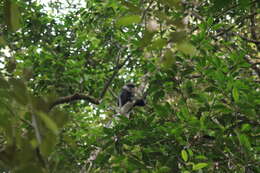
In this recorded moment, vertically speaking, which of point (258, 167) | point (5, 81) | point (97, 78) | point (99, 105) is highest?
point (97, 78)

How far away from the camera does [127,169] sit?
294cm

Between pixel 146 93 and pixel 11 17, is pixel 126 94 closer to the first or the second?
pixel 146 93

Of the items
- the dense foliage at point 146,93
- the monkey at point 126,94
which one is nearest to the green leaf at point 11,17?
the dense foliage at point 146,93

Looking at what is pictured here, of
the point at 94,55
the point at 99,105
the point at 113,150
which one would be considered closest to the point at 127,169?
the point at 113,150

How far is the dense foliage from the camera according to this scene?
0.87 metres

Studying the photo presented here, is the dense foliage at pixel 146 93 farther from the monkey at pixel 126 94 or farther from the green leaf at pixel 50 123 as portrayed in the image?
the monkey at pixel 126 94

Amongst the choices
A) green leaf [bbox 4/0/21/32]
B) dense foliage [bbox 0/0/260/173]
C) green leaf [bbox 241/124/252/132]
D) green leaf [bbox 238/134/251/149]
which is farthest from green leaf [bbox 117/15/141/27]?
green leaf [bbox 241/124/252/132]

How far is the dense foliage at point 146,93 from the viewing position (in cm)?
87

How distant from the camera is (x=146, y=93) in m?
4.36

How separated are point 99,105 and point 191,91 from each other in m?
1.85

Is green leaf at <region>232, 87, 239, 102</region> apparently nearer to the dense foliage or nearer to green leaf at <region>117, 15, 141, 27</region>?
the dense foliage

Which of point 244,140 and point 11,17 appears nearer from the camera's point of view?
point 11,17

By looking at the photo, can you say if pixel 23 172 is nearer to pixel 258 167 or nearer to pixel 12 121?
pixel 12 121

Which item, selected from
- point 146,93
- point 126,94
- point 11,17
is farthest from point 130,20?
point 126,94
